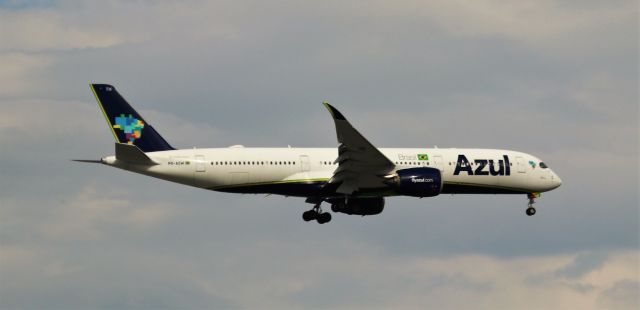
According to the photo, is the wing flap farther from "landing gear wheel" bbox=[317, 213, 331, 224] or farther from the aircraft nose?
the aircraft nose

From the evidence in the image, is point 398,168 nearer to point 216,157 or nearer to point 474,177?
point 474,177

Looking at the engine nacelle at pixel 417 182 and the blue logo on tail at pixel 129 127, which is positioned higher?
the blue logo on tail at pixel 129 127

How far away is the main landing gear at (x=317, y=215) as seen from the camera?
7125 cm

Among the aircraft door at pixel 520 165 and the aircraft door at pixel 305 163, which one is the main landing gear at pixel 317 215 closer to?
the aircraft door at pixel 305 163

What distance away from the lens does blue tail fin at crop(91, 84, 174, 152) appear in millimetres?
65812

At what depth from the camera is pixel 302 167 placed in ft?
219

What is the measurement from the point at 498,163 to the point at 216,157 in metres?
18.2

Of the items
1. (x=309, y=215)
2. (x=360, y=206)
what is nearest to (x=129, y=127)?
(x=309, y=215)

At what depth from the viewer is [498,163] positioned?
71.5m

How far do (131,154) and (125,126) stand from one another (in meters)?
3.82

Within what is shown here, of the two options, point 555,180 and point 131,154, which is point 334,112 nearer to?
point 131,154

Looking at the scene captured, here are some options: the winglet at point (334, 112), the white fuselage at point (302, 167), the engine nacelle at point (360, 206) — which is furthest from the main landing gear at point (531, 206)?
the winglet at point (334, 112)

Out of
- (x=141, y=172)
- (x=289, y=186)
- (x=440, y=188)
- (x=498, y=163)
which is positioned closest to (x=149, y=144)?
(x=141, y=172)

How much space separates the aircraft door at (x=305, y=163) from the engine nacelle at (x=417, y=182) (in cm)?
505
